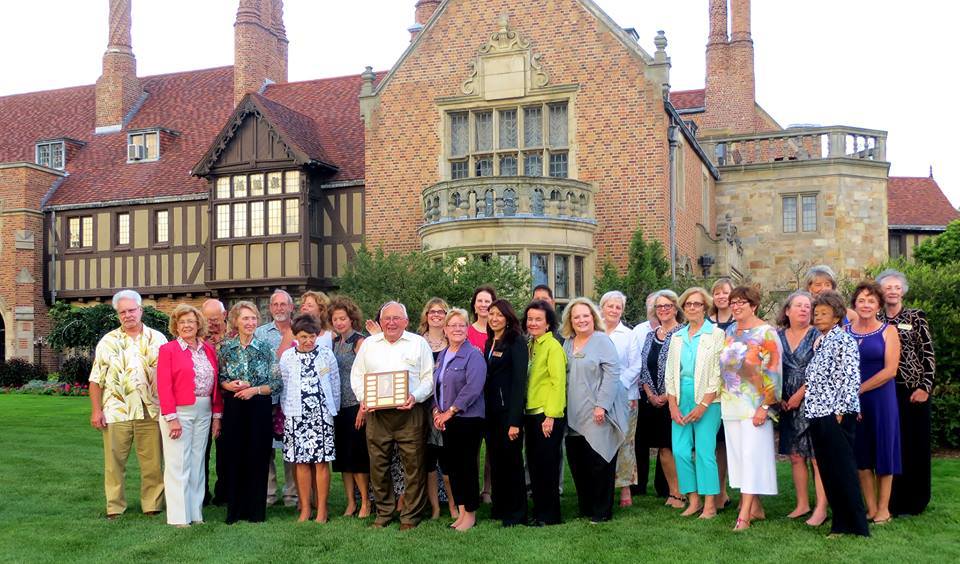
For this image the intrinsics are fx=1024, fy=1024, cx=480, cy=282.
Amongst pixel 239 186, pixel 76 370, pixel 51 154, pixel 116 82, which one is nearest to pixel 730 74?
pixel 239 186

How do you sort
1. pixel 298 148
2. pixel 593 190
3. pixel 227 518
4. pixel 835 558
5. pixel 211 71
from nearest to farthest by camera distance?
pixel 835 558, pixel 227 518, pixel 593 190, pixel 298 148, pixel 211 71

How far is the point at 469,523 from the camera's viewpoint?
27.3ft

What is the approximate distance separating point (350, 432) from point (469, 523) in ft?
4.68

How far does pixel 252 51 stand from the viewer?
31984 millimetres

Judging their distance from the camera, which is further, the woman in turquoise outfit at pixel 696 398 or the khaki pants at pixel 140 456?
the khaki pants at pixel 140 456

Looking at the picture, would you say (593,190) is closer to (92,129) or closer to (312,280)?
(312,280)

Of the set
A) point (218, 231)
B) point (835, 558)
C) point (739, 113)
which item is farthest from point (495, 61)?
point (835, 558)

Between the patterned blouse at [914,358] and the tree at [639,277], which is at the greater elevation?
the tree at [639,277]

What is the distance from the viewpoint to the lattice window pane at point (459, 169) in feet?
74.9

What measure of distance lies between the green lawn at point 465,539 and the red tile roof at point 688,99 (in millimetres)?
25238

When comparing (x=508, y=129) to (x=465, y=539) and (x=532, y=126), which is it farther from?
(x=465, y=539)

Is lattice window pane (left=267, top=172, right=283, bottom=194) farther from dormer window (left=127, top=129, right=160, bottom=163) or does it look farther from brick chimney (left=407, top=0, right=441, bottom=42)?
brick chimney (left=407, top=0, right=441, bottom=42)

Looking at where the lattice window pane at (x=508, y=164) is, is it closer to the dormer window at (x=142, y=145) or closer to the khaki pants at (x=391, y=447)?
the dormer window at (x=142, y=145)

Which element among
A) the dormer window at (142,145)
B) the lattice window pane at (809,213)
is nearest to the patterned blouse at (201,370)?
the lattice window pane at (809,213)
